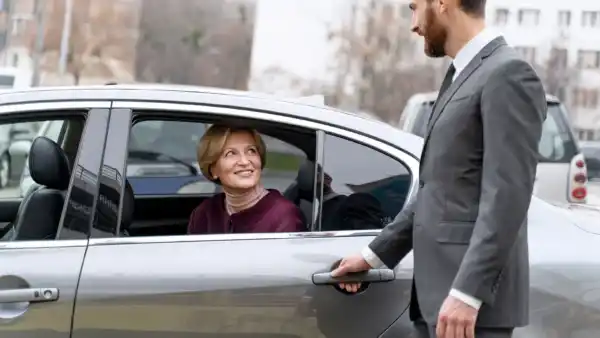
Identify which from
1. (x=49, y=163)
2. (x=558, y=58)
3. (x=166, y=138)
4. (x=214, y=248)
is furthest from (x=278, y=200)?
(x=558, y=58)

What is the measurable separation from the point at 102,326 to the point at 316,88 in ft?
81.9

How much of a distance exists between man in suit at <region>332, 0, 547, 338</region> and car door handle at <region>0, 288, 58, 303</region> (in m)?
1.08

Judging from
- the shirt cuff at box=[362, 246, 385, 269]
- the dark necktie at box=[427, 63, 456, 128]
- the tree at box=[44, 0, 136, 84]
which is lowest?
the shirt cuff at box=[362, 246, 385, 269]

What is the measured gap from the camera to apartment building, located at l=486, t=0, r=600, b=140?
37469 millimetres

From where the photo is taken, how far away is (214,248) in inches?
97.2

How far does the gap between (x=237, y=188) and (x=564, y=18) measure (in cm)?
3975

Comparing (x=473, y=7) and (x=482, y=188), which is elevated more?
(x=473, y=7)

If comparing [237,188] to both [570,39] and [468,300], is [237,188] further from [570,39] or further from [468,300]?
[570,39]

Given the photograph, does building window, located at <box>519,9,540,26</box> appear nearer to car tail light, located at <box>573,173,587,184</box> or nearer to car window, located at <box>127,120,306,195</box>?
car tail light, located at <box>573,173,587,184</box>

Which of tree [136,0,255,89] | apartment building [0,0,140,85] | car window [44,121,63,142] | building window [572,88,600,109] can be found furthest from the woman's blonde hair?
building window [572,88,600,109]

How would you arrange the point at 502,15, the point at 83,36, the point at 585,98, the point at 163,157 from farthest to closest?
the point at 502,15, the point at 585,98, the point at 83,36, the point at 163,157

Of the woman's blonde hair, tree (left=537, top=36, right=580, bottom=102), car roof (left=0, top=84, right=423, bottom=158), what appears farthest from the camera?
tree (left=537, top=36, right=580, bottom=102)

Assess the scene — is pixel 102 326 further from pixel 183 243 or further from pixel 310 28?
pixel 310 28

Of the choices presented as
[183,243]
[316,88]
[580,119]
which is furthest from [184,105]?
[580,119]
